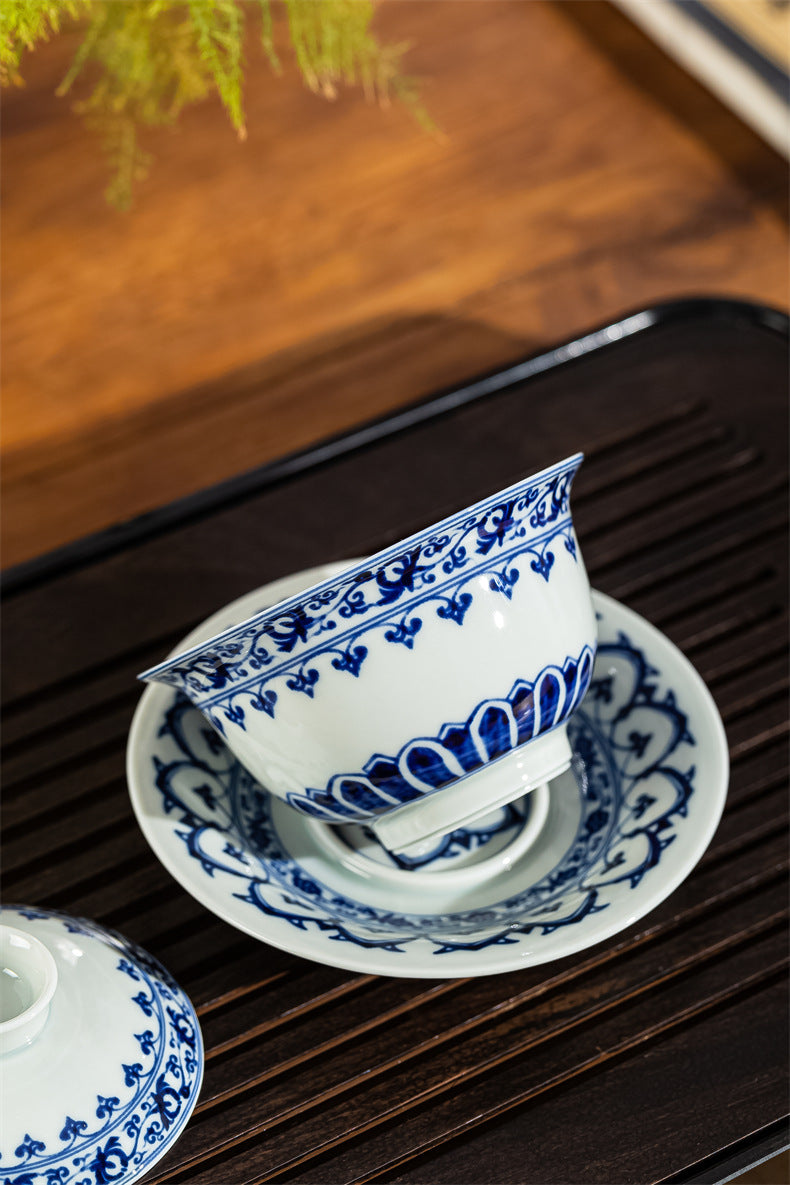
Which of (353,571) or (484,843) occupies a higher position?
(353,571)

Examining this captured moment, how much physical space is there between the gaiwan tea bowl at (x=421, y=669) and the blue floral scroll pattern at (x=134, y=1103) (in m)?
0.08

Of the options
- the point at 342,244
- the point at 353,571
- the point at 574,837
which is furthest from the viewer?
the point at 342,244

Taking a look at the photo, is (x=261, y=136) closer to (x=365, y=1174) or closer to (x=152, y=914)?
(x=152, y=914)

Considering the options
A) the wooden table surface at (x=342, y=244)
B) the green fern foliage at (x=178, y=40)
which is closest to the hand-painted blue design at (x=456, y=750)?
the green fern foliage at (x=178, y=40)

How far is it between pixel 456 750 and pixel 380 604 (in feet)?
0.19

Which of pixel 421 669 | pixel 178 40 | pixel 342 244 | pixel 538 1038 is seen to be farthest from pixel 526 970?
pixel 342 244

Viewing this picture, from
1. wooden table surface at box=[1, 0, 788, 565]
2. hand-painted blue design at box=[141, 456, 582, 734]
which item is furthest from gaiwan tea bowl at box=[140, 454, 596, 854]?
wooden table surface at box=[1, 0, 788, 565]

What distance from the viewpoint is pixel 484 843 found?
0.46 meters

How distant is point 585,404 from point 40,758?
318 mm

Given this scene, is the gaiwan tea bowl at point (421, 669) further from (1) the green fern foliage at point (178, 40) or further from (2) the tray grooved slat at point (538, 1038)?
(1) the green fern foliage at point (178, 40)

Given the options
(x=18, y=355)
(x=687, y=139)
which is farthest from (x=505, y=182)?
(x=18, y=355)

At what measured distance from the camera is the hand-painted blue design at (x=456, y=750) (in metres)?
0.39

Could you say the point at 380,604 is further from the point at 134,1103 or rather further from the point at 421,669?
the point at 134,1103

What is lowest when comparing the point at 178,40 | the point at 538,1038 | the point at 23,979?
the point at 538,1038
